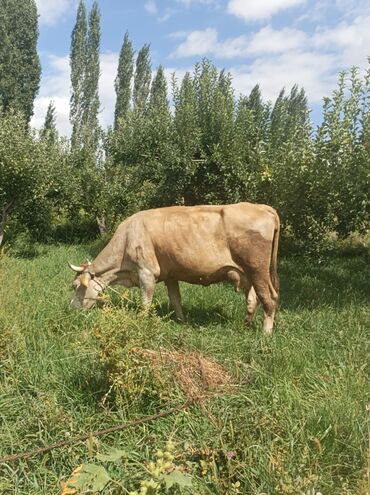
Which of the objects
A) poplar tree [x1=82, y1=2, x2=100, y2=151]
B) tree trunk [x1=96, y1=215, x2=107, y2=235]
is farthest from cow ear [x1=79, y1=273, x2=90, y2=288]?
poplar tree [x1=82, y1=2, x2=100, y2=151]

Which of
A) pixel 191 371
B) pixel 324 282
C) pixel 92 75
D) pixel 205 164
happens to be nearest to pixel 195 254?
pixel 191 371

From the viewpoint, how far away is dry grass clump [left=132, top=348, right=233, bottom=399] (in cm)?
422

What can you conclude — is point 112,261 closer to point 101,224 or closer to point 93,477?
point 93,477

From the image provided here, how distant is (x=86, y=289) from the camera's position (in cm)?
714

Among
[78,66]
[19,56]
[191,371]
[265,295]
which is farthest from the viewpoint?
[78,66]

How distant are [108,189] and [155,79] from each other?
2615 cm

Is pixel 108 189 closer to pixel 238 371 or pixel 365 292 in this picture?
pixel 365 292

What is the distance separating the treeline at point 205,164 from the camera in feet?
29.6

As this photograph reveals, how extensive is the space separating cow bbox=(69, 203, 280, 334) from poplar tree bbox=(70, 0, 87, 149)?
3325 centimetres

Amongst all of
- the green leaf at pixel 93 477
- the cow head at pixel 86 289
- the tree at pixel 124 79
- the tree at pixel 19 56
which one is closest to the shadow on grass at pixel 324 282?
the cow head at pixel 86 289

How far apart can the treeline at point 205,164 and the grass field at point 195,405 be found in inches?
155

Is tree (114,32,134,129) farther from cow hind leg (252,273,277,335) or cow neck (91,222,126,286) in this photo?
cow hind leg (252,273,277,335)

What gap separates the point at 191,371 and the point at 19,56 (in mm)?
36838

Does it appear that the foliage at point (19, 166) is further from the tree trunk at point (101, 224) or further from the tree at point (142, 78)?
the tree at point (142, 78)
